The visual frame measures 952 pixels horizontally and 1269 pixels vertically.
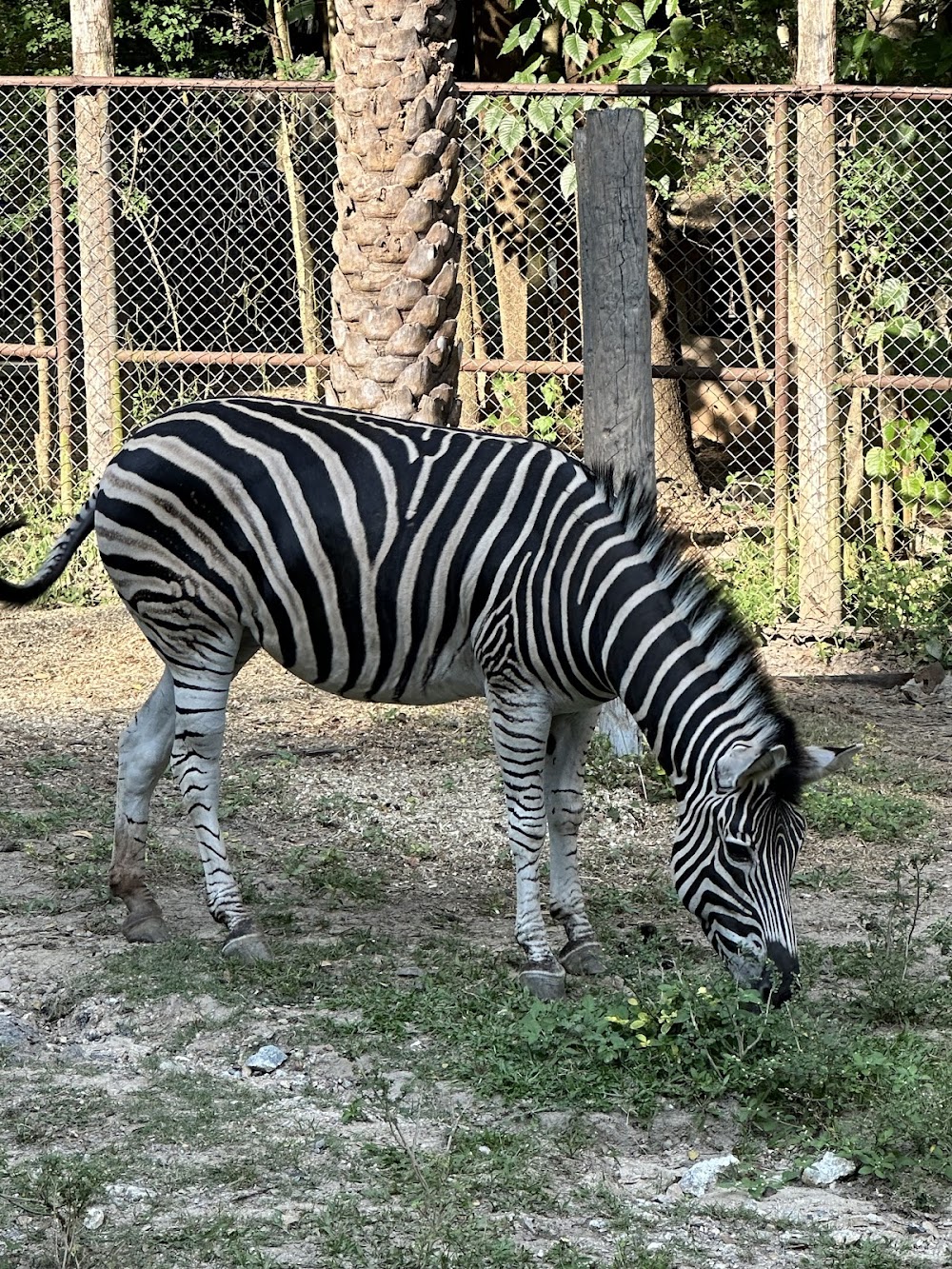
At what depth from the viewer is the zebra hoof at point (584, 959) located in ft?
16.5

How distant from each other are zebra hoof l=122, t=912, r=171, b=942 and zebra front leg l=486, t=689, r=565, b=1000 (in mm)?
1298

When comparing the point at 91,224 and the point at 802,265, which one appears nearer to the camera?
the point at 802,265

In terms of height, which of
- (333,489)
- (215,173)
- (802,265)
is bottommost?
(333,489)

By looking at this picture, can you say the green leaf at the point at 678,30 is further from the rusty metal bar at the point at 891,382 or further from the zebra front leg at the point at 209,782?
the zebra front leg at the point at 209,782

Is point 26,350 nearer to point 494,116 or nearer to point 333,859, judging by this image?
point 494,116

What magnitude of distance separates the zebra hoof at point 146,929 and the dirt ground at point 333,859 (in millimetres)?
47

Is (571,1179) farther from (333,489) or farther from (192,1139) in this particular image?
(333,489)

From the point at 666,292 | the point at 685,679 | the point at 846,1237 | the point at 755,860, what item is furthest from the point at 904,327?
the point at 846,1237

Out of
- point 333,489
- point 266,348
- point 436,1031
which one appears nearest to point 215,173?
point 266,348

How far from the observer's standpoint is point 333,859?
19.8ft

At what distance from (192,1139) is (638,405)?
4.14m

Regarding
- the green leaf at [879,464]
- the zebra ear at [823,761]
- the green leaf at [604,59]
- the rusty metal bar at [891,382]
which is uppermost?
the green leaf at [604,59]

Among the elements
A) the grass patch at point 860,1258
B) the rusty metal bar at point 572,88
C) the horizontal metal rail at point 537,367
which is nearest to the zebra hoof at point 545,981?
the grass patch at point 860,1258

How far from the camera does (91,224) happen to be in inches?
392
